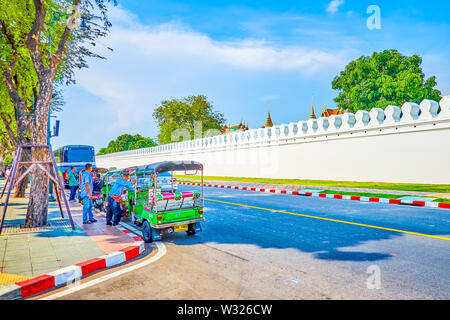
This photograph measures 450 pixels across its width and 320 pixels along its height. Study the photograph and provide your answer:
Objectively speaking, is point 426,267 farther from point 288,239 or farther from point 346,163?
point 346,163

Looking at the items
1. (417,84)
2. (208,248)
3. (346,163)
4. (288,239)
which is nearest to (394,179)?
(346,163)

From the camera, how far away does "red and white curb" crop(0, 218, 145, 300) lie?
12.6 ft

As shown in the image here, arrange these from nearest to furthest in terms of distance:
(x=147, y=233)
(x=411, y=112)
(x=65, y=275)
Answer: (x=65, y=275)
(x=147, y=233)
(x=411, y=112)

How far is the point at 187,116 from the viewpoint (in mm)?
57250

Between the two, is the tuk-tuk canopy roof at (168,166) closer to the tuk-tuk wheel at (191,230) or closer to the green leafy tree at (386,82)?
the tuk-tuk wheel at (191,230)

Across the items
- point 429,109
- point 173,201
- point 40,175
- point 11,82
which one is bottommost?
point 173,201

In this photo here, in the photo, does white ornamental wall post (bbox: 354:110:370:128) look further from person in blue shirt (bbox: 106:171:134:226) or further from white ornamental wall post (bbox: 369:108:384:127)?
person in blue shirt (bbox: 106:171:134:226)

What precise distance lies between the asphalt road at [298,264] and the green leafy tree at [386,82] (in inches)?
1123

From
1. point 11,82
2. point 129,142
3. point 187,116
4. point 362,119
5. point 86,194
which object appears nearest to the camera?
point 86,194

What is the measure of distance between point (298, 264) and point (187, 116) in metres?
54.3

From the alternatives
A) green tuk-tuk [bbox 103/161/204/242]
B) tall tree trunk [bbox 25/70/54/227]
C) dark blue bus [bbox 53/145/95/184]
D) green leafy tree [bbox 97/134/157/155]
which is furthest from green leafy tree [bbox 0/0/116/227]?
green leafy tree [bbox 97/134/157/155]

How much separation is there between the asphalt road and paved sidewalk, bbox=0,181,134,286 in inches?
45.6

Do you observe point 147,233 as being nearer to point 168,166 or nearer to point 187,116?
point 168,166

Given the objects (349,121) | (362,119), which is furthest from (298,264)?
(349,121)
